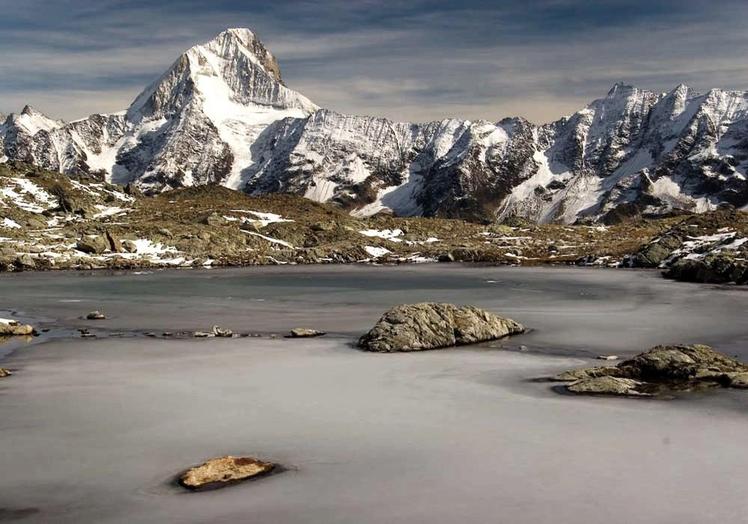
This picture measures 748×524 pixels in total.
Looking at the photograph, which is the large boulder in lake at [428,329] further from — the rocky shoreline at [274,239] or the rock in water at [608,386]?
the rocky shoreline at [274,239]

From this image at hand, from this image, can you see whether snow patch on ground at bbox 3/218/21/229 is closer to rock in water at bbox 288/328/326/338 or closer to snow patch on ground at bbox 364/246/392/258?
snow patch on ground at bbox 364/246/392/258

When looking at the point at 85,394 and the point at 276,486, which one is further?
the point at 85,394

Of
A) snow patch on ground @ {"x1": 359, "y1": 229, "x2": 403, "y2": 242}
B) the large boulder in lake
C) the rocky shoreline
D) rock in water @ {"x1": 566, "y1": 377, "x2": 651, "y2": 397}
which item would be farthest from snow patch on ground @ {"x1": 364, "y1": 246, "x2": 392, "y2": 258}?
rock in water @ {"x1": 566, "y1": 377, "x2": 651, "y2": 397}

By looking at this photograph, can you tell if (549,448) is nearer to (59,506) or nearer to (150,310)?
(59,506)

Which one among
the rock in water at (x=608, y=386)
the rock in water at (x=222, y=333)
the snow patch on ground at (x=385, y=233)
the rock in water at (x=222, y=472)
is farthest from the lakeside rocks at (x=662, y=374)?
the snow patch on ground at (x=385, y=233)

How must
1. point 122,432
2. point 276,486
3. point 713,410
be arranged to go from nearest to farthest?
point 276,486
point 122,432
point 713,410

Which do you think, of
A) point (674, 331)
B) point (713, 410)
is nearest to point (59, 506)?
point (713, 410)
